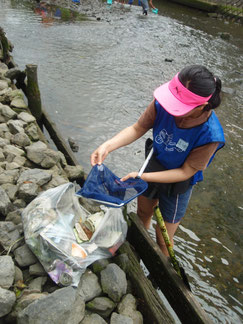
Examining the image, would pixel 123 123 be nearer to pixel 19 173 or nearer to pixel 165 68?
pixel 19 173

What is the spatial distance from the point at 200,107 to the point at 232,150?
4567 mm

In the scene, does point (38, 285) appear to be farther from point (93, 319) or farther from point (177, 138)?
point (177, 138)

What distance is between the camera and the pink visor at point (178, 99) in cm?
209

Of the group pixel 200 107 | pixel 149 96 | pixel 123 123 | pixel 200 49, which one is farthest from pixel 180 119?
pixel 200 49

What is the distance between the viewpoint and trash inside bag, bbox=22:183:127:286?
2.42m

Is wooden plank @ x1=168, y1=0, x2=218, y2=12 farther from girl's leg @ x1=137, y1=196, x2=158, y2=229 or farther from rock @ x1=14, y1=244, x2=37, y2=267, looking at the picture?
rock @ x1=14, y1=244, x2=37, y2=267

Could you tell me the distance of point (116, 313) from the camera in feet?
8.02

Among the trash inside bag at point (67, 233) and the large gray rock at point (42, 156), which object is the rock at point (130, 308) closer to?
the trash inside bag at point (67, 233)

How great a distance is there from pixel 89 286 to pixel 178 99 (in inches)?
65.0

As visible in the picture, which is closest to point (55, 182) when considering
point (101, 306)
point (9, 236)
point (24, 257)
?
point (9, 236)

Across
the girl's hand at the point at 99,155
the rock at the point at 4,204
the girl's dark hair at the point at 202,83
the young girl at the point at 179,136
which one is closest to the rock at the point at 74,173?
the rock at the point at 4,204

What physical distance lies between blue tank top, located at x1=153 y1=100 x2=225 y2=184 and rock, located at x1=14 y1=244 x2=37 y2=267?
1.36m

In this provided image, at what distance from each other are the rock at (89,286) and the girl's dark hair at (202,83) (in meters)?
1.67

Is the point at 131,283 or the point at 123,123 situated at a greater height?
the point at 131,283
